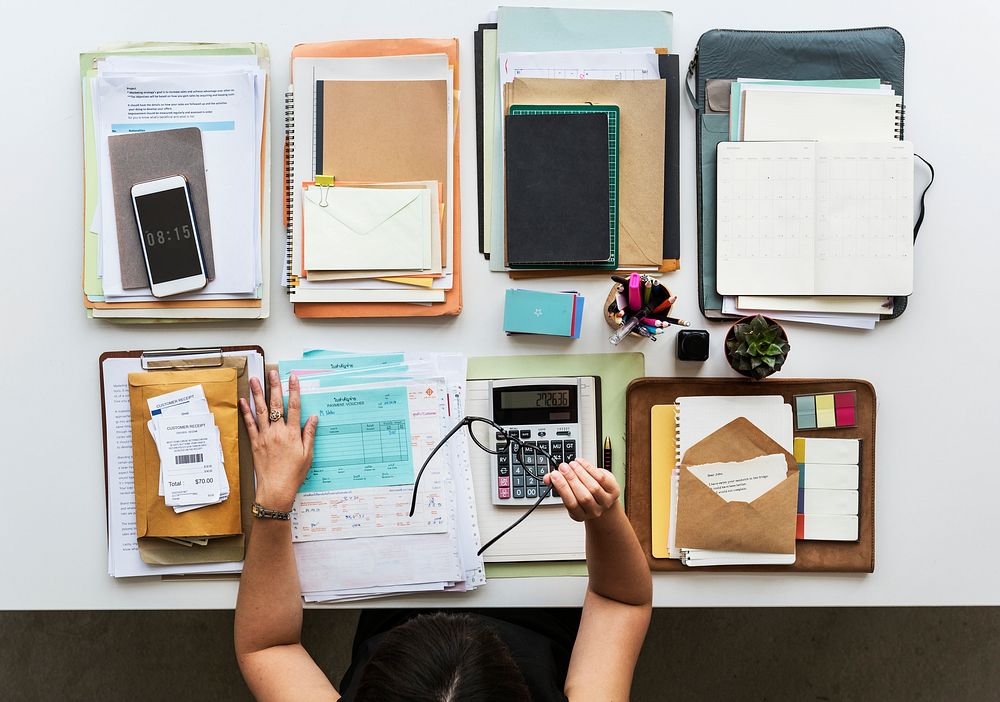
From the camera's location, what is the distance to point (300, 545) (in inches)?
39.4

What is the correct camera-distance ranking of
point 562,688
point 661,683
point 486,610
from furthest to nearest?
point 661,683 → point 486,610 → point 562,688

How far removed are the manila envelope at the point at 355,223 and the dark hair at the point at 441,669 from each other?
0.53 meters

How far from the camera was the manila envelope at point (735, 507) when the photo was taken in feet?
3.26

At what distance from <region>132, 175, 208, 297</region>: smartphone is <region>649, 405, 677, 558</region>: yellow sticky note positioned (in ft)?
2.36

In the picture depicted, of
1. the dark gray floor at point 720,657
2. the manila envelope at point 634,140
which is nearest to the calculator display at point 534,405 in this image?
the manila envelope at point 634,140

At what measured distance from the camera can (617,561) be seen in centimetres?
91

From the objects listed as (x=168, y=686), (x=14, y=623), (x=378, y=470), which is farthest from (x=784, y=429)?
(x=14, y=623)

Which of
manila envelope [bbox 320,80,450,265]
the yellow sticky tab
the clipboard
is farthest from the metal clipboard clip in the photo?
the yellow sticky tab

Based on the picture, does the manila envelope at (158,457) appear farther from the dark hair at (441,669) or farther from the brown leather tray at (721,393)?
the brown leather tray at (721,393)

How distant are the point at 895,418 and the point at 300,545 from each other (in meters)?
0.93

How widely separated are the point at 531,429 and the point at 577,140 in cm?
44

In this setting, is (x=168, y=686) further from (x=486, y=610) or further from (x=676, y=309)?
(x=676, y=309)

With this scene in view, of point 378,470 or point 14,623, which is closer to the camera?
point 378,470

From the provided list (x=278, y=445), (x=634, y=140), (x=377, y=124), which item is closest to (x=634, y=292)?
(x=634, y=140)
